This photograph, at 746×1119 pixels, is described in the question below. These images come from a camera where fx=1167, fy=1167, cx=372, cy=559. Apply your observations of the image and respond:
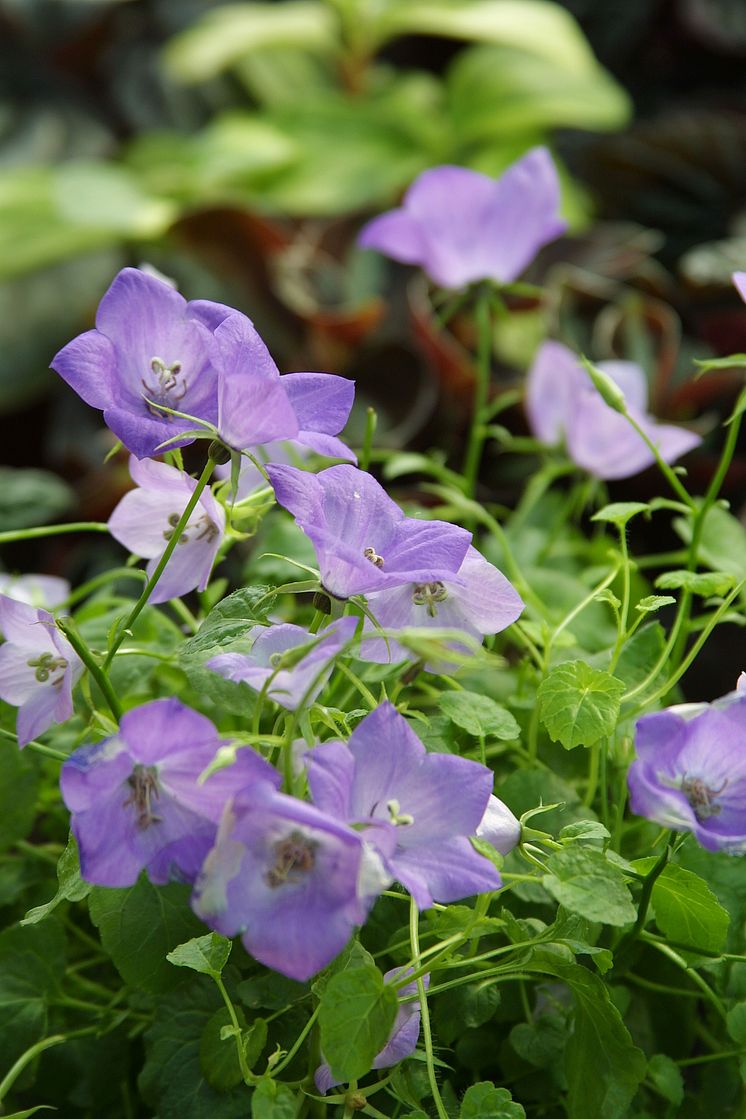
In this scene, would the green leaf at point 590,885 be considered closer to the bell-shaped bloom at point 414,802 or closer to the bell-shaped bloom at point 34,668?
the bell-shaped bloom at point 414,802

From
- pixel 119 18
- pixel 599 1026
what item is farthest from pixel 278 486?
pixel 119 18

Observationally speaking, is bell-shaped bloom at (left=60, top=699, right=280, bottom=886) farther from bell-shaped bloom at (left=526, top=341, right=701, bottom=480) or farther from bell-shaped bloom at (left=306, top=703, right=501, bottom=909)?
bell-shaped bloom at (left=526, top=341, right=701, bottom=480)

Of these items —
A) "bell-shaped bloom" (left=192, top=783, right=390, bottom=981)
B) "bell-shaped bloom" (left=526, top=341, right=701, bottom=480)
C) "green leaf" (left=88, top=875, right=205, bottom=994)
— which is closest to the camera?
"bell-shaped bloom" (left=192, top=783, right=390, bottom=981)

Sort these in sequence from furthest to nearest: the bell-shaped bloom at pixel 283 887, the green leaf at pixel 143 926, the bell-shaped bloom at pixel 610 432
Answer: the bell-shaped bloom at pixel 610 432, the green leaf at pixel 143 926, the bell-shaped bloom at pixel 283 887

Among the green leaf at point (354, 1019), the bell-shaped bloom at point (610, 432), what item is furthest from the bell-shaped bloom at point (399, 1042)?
the bell-shaped bloom at point (610, 432)

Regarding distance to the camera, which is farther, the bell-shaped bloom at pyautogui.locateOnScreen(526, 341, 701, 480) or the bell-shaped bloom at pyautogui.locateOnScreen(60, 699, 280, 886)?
the bell-shaped bloom at pyautogui.locateOnScreen(526, 341, 701, 480)

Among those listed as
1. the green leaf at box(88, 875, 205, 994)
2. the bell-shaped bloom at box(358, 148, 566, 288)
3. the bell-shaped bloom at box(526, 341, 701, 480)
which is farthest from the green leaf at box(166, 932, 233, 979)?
the bell-shaped bloom at box(358, 148, 566, 288)
